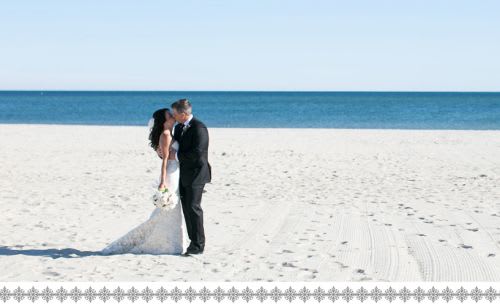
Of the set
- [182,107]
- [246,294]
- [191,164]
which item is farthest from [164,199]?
[246,294]

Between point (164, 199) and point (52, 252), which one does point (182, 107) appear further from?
point (52, 252)

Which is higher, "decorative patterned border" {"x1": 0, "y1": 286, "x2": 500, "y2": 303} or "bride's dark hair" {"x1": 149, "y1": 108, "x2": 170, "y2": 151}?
"bride's dark hair" {"x1": 149, "y1": 108, "x2": 170, "y2": 151}

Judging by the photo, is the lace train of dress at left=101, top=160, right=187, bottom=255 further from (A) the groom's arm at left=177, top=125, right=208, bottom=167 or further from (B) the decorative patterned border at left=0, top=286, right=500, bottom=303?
(B) the decorative patterned border at left=0, top=286, right=500, bottom=303

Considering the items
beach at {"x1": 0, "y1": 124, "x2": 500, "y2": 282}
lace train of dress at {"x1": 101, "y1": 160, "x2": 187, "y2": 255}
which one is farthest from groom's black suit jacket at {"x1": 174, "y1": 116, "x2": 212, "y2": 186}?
beach at {"x1": 0, "y1": 124, "x2": 500, "y2": 282}

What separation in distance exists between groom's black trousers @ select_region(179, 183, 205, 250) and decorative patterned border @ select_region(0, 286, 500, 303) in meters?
1.37

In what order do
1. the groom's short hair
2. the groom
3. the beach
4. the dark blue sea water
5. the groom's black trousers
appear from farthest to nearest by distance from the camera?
the dark blue sea water → the groom's black trousers → the groom → the groom's short hair → the beach

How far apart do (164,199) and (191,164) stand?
46 centimetres

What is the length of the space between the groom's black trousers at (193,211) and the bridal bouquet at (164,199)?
185mm

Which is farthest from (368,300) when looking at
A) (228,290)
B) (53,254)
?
(53,254)

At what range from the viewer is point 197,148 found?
6.45 meters

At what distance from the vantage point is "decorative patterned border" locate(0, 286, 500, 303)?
5102mm

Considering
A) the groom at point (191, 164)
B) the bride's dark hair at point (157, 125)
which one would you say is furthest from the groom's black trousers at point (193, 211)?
the bride's dark hair at point (157, 125)

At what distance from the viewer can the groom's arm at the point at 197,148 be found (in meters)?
6.41

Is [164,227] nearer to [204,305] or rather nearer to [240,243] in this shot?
[240,243]
